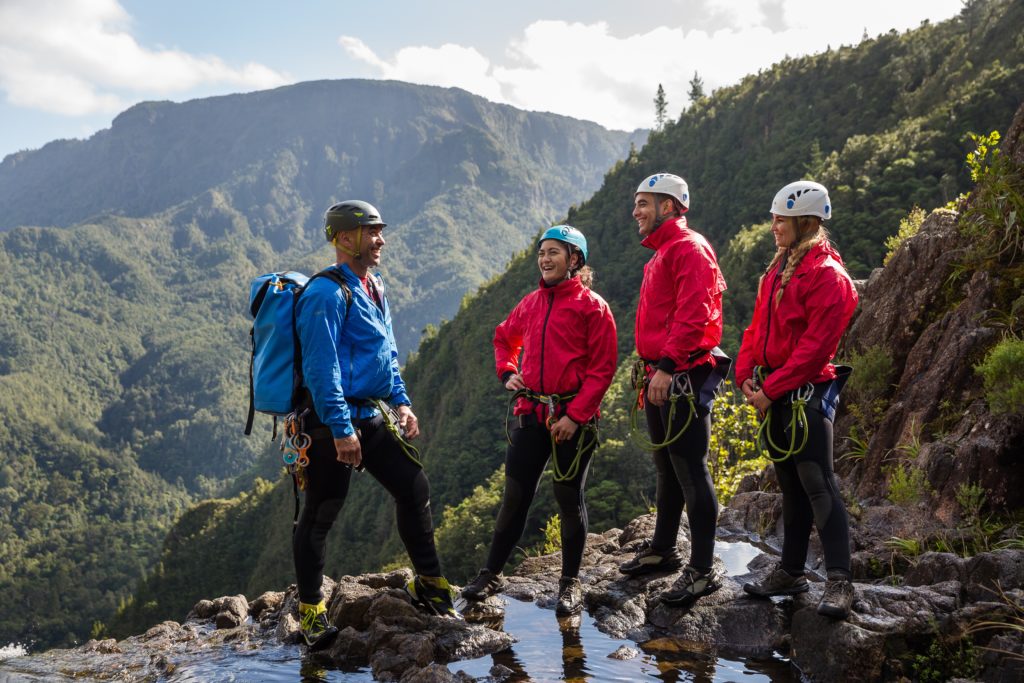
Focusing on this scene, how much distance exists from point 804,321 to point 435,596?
2852 millimetres

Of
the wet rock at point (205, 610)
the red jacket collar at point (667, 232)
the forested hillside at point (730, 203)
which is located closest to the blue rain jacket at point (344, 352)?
the red jacket collar at point (667, 232)

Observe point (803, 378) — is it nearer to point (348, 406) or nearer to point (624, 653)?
point (624, 653)

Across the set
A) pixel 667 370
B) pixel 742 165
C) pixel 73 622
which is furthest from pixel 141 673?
pixel 73 622

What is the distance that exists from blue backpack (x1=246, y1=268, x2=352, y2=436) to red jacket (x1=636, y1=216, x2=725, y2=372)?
1.87 meters

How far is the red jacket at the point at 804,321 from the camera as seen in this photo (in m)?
4.21

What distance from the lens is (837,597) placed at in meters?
4.07

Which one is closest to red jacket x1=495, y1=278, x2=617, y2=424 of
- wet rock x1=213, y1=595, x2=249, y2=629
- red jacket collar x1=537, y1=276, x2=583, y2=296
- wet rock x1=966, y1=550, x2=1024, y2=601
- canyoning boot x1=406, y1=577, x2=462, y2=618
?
red jacket collar x1=537, y1=276, x2=583, y2=296

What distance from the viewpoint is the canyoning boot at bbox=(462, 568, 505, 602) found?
537 cm

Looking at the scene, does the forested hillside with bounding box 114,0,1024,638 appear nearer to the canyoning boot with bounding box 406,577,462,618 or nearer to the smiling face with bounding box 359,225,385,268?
the canyoning boot with bounding box 406,577,462,618

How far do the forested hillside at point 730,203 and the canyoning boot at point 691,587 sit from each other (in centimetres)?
2829

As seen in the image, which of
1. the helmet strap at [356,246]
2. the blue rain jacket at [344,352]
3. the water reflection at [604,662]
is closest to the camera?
the water reflection at [604,662]

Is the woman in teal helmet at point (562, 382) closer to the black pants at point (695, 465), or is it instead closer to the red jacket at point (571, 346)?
the red jacket at point (571, 346)

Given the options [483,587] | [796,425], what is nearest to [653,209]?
[796,425]

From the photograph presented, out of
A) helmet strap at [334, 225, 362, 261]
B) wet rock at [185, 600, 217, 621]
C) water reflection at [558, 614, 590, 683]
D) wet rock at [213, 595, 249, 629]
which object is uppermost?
helmet strap at [334, 225, 362, 261]
